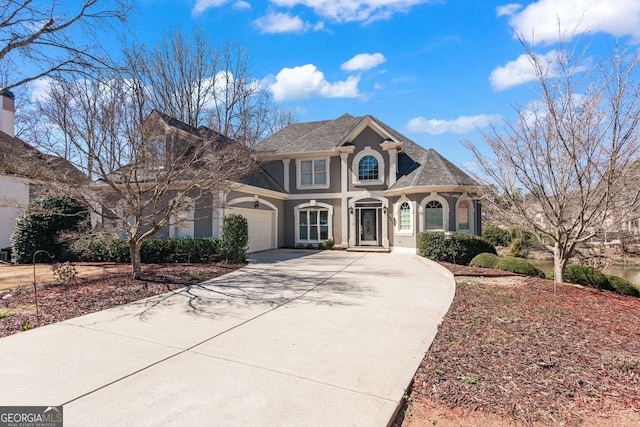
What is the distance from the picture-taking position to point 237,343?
452 centimetres

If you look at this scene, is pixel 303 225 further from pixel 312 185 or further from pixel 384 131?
pixel 384 131

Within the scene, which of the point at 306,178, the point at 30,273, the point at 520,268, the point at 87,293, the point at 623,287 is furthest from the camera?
the point at 306,178

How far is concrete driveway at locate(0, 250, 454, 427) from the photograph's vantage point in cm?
296

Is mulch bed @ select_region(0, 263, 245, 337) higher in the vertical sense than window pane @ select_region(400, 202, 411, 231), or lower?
lower

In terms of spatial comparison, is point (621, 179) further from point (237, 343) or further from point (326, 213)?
point (326, 213)

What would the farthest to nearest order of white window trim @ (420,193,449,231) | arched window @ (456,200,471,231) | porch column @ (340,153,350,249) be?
porch column @ (340,153,350,249), arched window @ (456,200,471,231), white window trim @ (420,193,449,231)

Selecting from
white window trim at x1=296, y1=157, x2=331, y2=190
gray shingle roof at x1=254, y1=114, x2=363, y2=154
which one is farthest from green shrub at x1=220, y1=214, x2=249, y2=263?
gray shingle roof at x1=254, y1=114, x2=363, y2=154

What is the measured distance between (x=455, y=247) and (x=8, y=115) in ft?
78.7

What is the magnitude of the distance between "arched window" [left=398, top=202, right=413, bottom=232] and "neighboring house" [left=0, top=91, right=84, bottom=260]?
1324 centimetres

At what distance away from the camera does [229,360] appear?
397cm

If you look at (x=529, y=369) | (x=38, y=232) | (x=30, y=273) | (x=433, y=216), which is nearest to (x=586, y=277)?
(x=433, y=216)

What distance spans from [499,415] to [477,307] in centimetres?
378

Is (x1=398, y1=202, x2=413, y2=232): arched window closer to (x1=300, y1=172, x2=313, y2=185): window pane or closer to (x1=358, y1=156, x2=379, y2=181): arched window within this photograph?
(x1=358, y1=156, x2=379, y2=181): arched window

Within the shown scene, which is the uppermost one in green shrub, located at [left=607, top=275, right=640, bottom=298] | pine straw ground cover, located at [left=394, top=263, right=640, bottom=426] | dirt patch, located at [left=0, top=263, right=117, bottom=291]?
dirt patch, located at [left=0, top=263, right=117, bottom=291]
